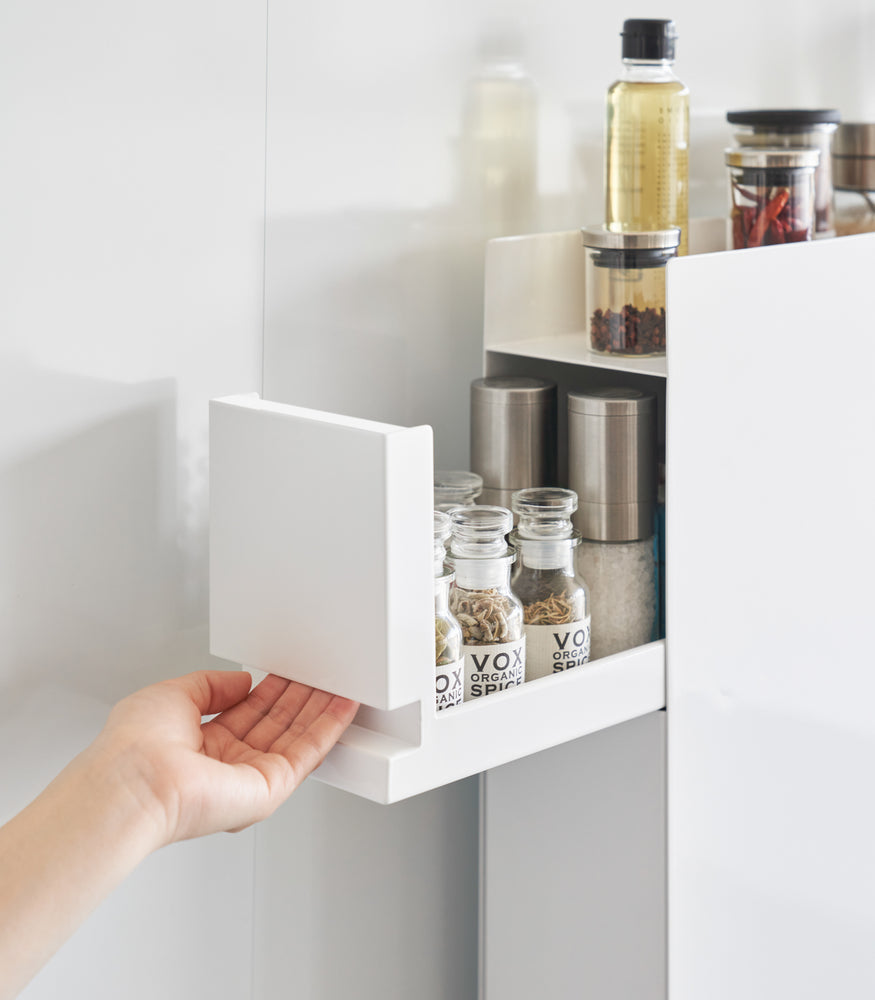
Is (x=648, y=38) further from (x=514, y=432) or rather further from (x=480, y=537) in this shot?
(x=480, y=537)

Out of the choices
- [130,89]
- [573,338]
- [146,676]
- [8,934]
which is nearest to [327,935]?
[146,676]

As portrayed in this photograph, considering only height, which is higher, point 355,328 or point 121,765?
point 355,328

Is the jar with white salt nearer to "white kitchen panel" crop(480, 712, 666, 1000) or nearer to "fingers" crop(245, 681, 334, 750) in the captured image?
"white kitchen panel" crop(480, 712, 666, 1000)

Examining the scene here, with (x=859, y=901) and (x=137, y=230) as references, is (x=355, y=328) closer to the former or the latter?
(x=137, y=230)

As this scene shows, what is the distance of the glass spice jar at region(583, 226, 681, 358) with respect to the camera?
0.88 m


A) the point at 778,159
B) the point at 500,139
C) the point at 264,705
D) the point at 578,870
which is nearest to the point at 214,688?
the point at 264,705

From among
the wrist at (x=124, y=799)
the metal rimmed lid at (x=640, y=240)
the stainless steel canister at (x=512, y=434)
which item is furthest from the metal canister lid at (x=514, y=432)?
the wrist at (x=124, y=799)

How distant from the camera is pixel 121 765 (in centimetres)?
66

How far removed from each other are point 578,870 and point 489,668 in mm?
262

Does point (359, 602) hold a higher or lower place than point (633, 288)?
lower

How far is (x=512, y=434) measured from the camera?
89 centimetres

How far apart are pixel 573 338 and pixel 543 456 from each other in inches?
5.3

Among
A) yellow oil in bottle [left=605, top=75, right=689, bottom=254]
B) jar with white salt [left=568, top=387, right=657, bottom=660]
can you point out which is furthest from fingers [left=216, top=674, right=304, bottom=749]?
yellow oil in bottle [left=605, top=75, right=689, bottom=254]

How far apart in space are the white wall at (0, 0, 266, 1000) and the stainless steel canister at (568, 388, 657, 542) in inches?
9.5
